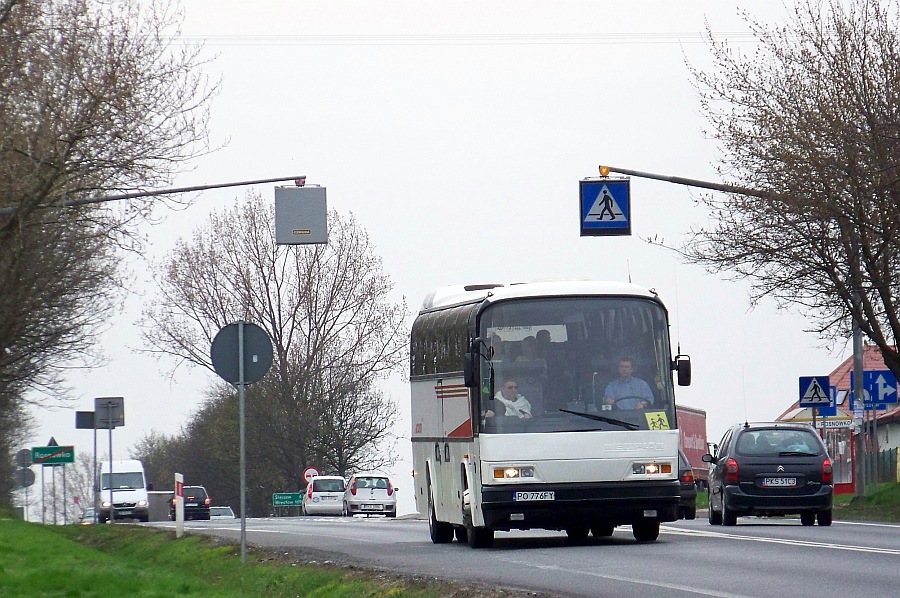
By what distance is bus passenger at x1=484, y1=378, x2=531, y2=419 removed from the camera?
757 inches

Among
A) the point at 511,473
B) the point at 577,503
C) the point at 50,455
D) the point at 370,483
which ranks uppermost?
the point at 50,455

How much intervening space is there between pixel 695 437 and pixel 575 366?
1563 inches

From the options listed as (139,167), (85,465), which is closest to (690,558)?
(139,167)

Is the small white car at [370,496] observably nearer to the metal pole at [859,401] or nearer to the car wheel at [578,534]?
the metal pole at [859,401]

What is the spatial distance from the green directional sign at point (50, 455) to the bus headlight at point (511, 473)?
29.2 metres

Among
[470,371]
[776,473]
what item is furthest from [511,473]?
[776,473]

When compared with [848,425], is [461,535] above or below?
below

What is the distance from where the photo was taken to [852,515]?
3119cm

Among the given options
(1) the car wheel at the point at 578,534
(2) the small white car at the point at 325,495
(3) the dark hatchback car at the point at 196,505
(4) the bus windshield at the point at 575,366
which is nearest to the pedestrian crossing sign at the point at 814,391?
(1) the car wheel at the point at 578,534

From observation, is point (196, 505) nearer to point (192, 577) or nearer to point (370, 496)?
point (370, 496)

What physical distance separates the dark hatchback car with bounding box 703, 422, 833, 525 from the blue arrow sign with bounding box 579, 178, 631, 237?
14.5ft

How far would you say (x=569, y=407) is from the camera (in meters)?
19.2

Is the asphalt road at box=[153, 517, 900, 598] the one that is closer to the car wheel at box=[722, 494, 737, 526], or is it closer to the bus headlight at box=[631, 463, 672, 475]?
the bus headlight at box=[631, 463, 672, 475]

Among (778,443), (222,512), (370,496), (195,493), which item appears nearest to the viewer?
(778,443)
